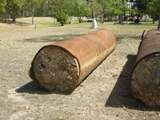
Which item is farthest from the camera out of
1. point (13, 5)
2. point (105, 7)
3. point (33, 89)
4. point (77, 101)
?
point (105, 7)

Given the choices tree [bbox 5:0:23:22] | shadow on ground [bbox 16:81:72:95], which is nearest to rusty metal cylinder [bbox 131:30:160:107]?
shadow on ground [bbox 16:81:72:95]

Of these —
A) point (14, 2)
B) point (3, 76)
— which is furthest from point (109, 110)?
point (14, 2)

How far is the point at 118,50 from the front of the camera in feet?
57.1

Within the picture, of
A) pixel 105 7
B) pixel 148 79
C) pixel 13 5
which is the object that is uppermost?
pixel 13 5

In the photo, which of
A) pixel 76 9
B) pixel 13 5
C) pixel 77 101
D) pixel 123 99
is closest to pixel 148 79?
pixel 123 99

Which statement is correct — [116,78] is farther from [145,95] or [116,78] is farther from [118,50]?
[118,50]

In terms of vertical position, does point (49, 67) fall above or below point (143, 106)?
above

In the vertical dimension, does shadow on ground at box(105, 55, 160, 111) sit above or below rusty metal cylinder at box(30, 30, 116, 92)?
below

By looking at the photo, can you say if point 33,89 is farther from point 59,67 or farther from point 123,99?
point 123,99

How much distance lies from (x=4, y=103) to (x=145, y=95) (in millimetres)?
2933

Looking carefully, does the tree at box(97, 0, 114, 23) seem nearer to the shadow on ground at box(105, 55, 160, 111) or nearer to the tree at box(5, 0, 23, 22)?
the tree at box(5, 0, 23, 22)

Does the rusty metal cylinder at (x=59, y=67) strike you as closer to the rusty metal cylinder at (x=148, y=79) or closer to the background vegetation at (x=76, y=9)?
the rusty metal cylinder at (x=148, y=79)

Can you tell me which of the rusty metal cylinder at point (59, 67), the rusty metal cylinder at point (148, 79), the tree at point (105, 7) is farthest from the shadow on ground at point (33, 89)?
the tree at point (105, 7)

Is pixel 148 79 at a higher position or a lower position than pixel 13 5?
lower
